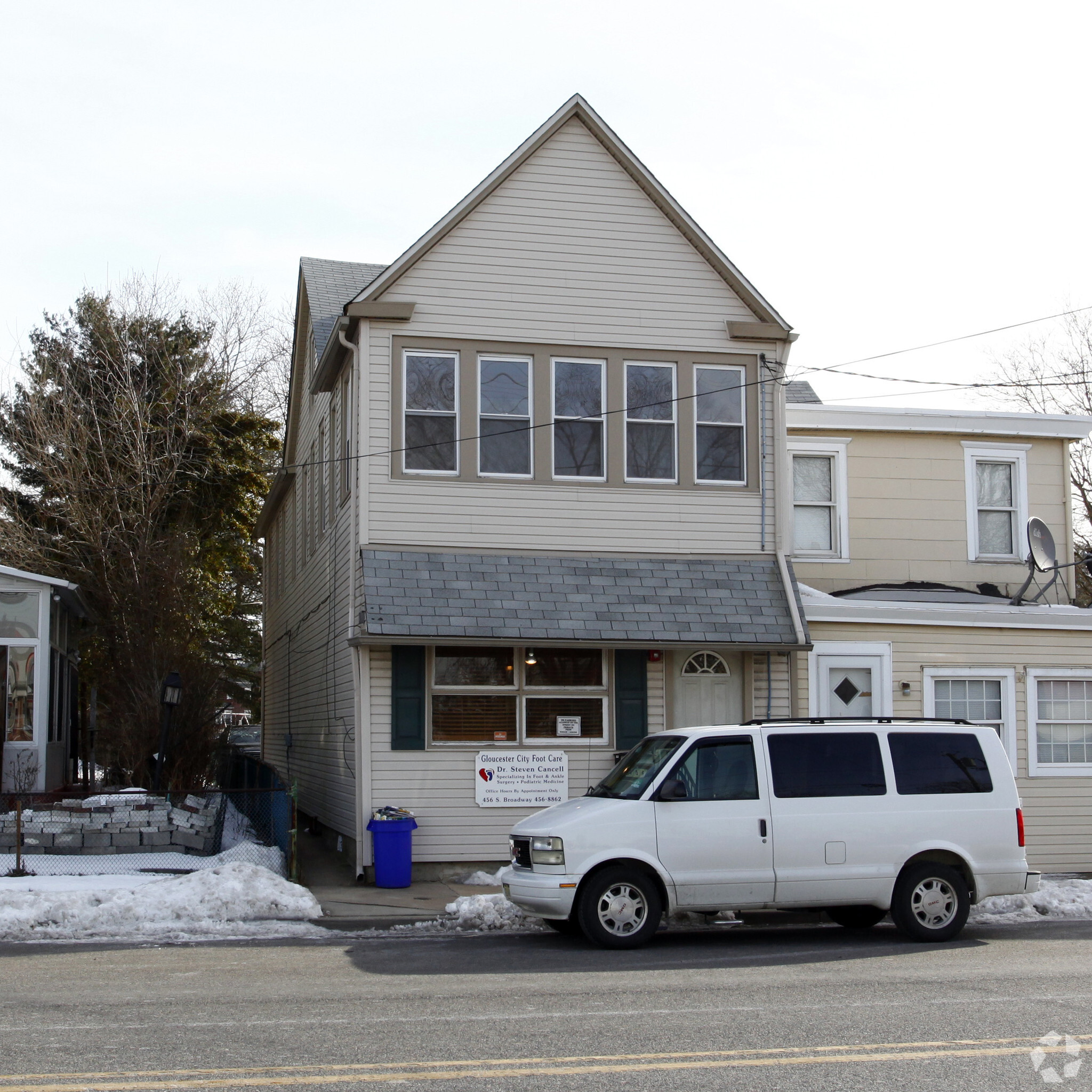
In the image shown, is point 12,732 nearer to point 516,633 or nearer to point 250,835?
point 250,835

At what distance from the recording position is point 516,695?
15758 mm

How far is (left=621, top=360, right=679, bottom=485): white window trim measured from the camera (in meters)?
16.6

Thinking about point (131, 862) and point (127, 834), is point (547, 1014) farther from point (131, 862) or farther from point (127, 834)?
point (127, 834)

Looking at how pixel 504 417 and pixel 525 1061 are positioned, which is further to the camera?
pixel 504 417

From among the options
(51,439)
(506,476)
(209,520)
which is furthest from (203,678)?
(209,520)

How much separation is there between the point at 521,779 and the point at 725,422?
5420 mm

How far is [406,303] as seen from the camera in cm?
1584

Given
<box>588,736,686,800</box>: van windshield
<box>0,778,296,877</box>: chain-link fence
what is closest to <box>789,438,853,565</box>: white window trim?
<box>588,736,686,800</box>: van windshield

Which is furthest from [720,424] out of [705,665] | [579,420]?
[705,665]

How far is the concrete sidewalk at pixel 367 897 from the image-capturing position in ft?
40.9

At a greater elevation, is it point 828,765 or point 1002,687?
point 1002,687

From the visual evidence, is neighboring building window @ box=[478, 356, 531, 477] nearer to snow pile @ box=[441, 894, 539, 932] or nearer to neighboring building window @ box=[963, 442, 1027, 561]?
snow pile @ box=[441, 894, 539, 932]

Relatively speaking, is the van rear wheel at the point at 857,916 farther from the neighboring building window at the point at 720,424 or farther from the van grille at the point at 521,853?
the neighboring building window at the point at 720,424

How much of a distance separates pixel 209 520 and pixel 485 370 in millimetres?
19558
